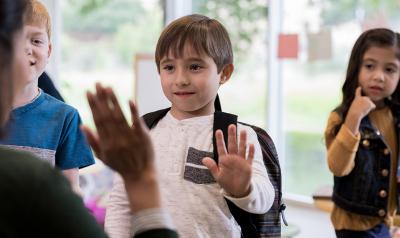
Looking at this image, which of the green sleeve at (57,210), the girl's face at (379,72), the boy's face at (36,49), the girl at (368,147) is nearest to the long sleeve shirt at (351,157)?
the girl at (368,147)

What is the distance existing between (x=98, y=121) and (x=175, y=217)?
1.85 ft

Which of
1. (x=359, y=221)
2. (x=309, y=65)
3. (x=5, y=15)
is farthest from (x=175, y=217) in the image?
(x=309, y=65)

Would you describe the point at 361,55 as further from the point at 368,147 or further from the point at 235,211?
the point at 235,211

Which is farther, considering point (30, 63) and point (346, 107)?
point (346, 107)

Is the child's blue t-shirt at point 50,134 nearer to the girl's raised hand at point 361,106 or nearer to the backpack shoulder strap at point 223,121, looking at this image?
the backpack shoulder strap at point 223,121

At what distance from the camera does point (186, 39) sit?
140 centimetres

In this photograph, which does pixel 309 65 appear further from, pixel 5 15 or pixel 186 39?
pixel 5 15

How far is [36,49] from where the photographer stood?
1447mm

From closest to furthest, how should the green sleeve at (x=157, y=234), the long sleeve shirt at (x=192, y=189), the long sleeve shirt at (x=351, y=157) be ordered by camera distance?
1. the green sleeve at (x=157, y=234)
2. the long sleeve shirt at (x=192, y=189)
3. the long sleeve shirt at (x=351, y=157)

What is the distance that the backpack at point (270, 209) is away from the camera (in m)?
1.30

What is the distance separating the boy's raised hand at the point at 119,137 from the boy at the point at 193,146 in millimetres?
399

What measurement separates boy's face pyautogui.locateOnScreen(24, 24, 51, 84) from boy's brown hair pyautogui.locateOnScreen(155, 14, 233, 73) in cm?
32

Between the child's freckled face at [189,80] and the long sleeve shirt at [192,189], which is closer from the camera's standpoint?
the long sleeve shirt at [192,189]

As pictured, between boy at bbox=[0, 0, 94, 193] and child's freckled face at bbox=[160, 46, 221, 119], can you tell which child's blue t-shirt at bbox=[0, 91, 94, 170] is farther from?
child's freckled face at bbox=[160, 46, 221, 119]
